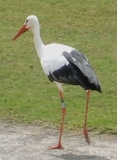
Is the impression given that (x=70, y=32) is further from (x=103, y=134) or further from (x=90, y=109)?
(x=103, y=134)

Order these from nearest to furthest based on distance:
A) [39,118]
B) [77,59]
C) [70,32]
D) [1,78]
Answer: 1. [77,59]
2. [39,118]
3. [1,78]
4. [70,32]

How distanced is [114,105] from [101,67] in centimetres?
238

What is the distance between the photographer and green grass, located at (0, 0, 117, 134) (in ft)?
31.9

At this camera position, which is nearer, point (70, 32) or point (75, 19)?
point (70, 32)

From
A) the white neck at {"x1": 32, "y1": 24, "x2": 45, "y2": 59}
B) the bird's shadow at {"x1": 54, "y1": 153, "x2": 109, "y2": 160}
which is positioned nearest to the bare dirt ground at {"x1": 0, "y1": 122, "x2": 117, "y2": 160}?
the bird's shadow at {"x1": 54, "y1": 153, "x2": 109, "y2": 160}

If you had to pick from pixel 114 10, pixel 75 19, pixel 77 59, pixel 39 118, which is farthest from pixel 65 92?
pixel 114 10

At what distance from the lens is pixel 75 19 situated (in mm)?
16531

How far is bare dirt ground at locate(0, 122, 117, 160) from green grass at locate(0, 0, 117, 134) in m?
0.32

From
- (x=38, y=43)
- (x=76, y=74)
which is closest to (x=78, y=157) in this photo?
(x=76, y=74)

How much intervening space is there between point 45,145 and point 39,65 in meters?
4.18

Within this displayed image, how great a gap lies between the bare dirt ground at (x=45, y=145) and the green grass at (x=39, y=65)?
320 millimetres

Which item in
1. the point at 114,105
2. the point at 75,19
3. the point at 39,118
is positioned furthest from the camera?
the point at 75,19

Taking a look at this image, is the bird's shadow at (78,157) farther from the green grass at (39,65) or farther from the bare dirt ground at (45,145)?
the green grass at (39,65)

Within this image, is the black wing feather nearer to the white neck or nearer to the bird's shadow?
the white neck
